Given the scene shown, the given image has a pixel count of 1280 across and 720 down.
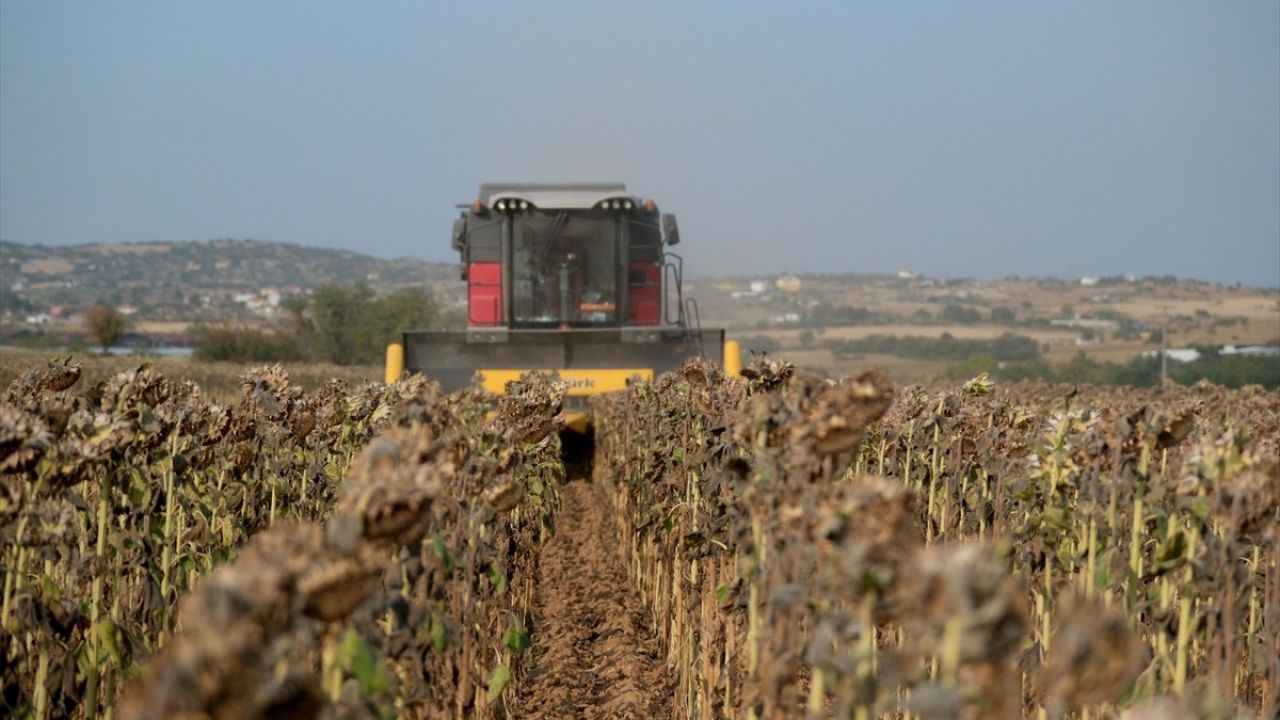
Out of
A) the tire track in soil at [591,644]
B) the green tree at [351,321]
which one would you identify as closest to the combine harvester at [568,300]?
the tire track in soil at [591,644]

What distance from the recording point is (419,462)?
4215mm

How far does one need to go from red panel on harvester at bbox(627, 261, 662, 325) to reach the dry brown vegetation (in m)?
10.8

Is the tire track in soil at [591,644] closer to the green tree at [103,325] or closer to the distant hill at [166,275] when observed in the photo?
the green tree at [103,325]

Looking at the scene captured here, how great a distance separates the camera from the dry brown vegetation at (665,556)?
9.23ft

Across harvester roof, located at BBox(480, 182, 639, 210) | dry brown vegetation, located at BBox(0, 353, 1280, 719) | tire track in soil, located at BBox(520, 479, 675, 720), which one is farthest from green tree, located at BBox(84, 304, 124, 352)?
dry brown vegetation, located at BBox(0, 353, 1280, 719)

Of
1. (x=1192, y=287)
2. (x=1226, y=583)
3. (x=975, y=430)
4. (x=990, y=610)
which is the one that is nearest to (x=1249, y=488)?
(x=1226, y=583)

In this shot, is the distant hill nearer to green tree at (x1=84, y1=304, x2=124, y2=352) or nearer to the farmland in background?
the farmland in background

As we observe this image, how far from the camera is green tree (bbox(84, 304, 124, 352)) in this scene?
7256 centimetres

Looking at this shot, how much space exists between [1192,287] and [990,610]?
12366 centimetres

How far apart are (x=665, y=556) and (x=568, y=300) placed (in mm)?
11015

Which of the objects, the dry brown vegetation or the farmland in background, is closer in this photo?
the dry brown vegetation

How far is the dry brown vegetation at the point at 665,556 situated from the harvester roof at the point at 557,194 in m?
10.4

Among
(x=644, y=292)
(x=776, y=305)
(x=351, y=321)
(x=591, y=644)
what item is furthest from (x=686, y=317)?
(x=776, y=305)

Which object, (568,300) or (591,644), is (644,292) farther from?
(591,644)
